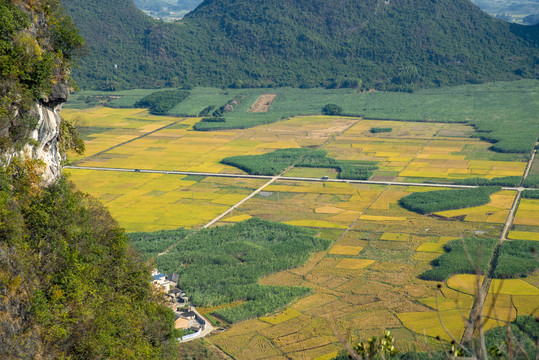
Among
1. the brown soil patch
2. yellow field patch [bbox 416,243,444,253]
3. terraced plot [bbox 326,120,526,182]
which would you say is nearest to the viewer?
yellow field patch [bbox 416,243,444,253]

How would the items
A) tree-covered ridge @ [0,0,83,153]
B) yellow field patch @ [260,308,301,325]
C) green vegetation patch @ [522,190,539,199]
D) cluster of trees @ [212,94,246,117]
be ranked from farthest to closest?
cluster of trees @ [212,94,246,117] → green vegetation patch @ [522,190,539,199] → yellow field patch @ [260,308,301,325] → tree-covered ridge @ [0,0,83,153]

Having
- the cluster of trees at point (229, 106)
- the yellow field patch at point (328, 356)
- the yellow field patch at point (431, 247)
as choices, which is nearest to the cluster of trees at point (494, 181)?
the yellow field patch at point (431, 247)

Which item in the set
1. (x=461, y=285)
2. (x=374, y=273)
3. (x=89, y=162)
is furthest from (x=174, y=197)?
(x=461, y=285)

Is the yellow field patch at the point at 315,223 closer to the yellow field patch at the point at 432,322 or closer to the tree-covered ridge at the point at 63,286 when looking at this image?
the yellow field patch at the point at 432,322

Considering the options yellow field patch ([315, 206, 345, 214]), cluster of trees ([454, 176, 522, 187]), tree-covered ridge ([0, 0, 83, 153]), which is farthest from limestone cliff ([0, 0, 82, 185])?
cluster of trees ([454, 176, 522, 187])

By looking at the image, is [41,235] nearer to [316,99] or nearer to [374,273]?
[374,273]

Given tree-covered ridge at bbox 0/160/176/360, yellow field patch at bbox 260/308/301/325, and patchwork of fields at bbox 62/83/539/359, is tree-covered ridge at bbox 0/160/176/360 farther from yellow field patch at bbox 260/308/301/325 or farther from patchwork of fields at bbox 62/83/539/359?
yellow field patch at bbox 260/308/301/325

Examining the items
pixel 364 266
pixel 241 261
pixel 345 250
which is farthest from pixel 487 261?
pixel 241 261

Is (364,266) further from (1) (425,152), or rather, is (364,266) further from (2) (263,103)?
(2) (263,103)
